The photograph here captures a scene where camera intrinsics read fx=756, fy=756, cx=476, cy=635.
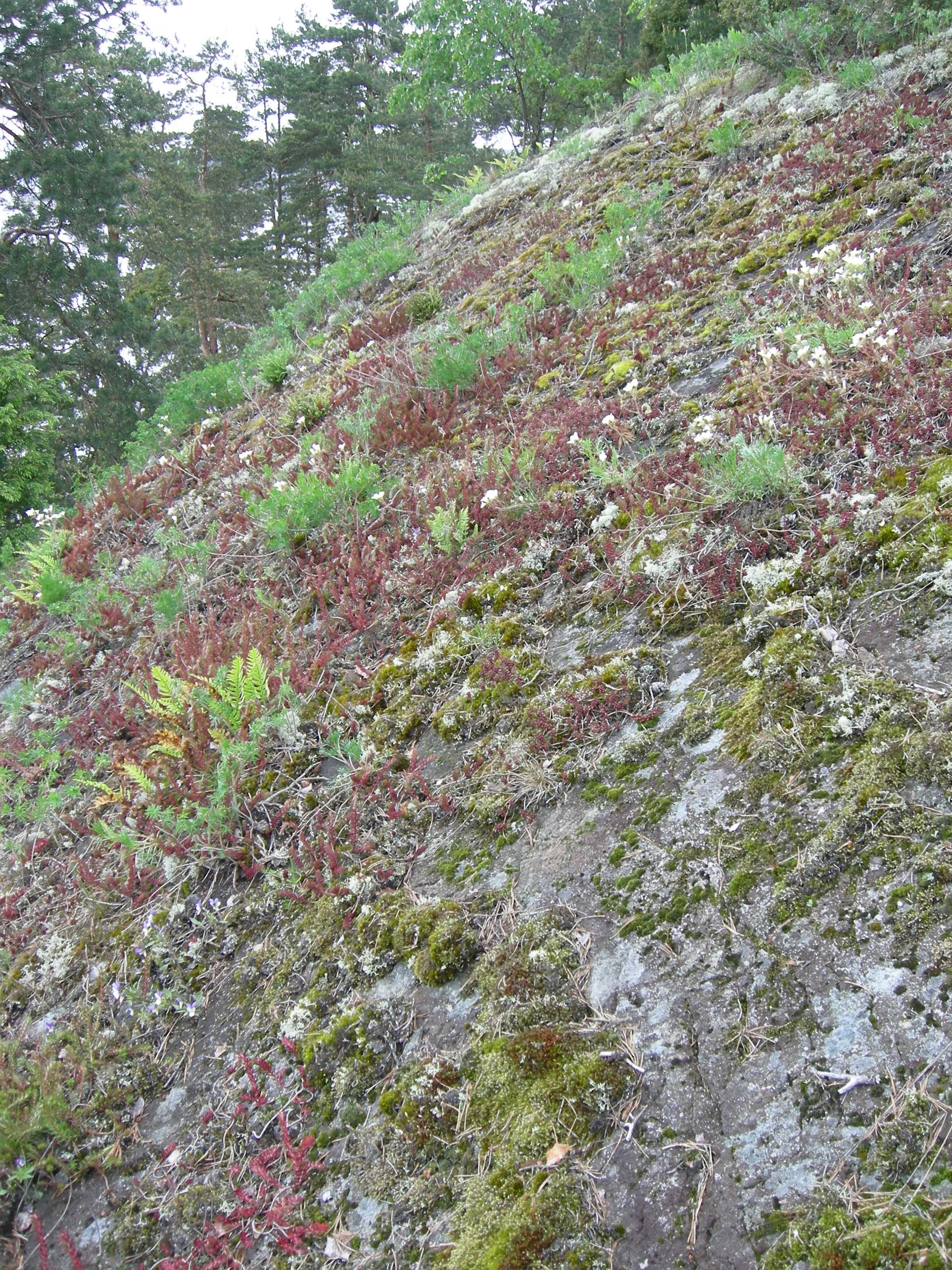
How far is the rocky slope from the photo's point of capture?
1790mm

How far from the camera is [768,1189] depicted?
159 centimetres

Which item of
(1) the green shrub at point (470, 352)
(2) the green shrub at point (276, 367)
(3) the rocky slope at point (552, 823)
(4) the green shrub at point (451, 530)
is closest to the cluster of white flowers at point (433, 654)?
(3) the rocky slope at point (552, 823)

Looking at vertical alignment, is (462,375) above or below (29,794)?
above

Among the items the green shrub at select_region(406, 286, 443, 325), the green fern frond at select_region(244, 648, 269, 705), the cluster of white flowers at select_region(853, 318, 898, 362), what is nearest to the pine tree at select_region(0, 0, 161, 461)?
the green shrub at select_region(406, 286, 443, 325)

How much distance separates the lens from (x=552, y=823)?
2807mm

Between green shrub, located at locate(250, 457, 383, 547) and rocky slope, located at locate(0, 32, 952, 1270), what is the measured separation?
4 cm

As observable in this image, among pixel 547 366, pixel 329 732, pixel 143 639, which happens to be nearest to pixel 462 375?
pixel 547 366

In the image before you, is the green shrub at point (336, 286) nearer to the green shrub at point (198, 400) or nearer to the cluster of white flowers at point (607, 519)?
the green shrub at point (198, 400)

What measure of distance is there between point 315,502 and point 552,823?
3537mm

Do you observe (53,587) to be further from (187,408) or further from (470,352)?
(187,408)

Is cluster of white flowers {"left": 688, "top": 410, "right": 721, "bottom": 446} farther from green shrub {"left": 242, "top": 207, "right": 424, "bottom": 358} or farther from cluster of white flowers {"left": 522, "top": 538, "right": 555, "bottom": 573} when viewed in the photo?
green shrub {"left": 242, "top": 207, "right": 424, "bottom": 358}

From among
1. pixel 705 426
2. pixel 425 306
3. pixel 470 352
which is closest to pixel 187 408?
pixel 425 306

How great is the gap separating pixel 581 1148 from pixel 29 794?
423cm

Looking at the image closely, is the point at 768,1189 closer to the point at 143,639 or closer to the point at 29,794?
the point at 29,794
